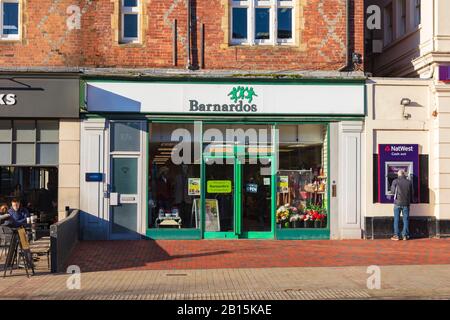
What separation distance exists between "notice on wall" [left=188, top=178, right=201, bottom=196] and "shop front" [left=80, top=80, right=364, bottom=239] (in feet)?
0.08

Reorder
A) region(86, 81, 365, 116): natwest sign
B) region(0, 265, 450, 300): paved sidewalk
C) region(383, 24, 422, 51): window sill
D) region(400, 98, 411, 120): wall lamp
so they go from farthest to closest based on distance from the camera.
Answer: region(383, 24, 422, 51): window sill, region(400, 98, 411, 120): wall lamp, region(86, 81, 365, 116): natwest sign, region(0, 265, 450, 300): paved sidewalk

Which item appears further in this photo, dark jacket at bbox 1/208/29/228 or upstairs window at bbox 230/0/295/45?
upstairs window at bbox 230/0/295/45

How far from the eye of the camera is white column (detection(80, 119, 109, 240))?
16297mm

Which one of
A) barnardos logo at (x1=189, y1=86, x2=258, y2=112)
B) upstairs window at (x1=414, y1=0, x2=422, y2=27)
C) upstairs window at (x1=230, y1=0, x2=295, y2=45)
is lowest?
barnardos logo at (x1=189, y1=86, x2=258, y2=112)

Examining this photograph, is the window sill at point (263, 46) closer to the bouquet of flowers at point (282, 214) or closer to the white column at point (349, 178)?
the white column at point (349, 178)

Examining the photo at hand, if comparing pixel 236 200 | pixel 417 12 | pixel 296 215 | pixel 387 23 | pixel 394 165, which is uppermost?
pixel 387 23

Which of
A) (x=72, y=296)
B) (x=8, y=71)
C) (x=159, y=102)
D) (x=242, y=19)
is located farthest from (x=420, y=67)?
(x=72, y=296)

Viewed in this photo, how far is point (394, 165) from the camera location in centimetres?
1681

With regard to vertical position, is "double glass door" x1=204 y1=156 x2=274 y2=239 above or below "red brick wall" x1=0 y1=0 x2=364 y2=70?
below

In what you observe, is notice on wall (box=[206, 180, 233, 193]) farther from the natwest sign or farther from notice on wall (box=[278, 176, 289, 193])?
the natwest sign

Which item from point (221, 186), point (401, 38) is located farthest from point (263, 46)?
point (401, 38)

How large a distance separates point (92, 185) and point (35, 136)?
194 centimetres

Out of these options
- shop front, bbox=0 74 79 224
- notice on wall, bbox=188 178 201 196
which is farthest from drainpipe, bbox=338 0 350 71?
shop front, bbox=0 74 79 224

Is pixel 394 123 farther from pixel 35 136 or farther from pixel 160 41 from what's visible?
pixel 35 136
